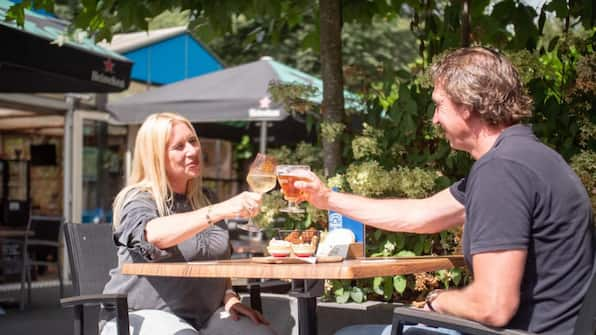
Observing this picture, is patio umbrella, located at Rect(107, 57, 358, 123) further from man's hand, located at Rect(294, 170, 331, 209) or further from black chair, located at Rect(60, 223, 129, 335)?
man's hand, located at Rect(294, 170, 331, 209)

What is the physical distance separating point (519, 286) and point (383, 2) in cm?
373

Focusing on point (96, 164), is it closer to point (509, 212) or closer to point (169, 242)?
point (169, 242)

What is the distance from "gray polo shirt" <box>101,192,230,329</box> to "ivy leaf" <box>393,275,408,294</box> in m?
1.07

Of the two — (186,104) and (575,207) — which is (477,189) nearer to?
(575,207)

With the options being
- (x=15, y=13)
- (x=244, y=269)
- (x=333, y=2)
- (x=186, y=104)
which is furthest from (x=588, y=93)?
(x=186, y=104)

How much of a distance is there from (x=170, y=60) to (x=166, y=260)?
389 inches

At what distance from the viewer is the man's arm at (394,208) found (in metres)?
2.55

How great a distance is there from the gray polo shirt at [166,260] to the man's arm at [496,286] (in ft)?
3.68

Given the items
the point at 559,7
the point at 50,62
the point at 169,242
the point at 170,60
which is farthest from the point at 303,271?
the point at 170,60

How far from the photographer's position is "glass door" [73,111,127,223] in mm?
9648

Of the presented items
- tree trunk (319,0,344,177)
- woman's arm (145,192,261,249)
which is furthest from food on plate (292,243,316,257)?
tree trunk (319,0,344,177)

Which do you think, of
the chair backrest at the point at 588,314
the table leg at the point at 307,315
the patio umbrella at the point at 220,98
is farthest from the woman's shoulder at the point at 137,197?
the patio umbrella at the point at 220,98

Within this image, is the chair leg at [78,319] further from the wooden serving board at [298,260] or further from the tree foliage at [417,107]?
the tree foliage at [417,107]

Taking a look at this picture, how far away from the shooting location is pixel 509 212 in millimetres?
1810
